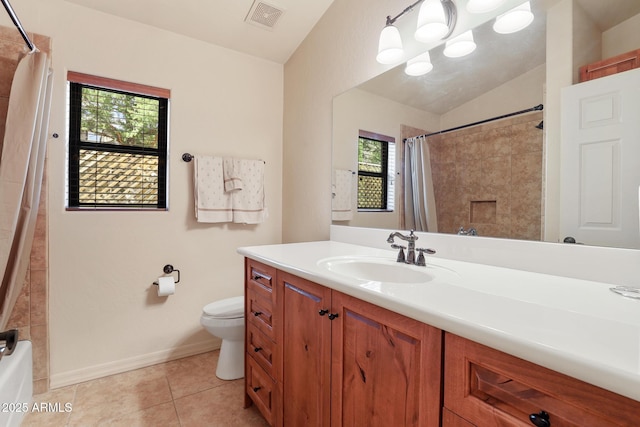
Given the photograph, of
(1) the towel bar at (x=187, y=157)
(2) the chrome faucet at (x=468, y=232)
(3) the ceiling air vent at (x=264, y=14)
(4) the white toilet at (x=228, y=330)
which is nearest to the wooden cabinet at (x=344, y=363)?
(4) the white toilet at (x=228, y=330)

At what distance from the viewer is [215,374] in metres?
2.03

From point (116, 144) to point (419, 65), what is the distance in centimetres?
200

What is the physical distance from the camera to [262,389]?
1466mm

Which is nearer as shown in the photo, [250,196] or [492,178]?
[492,178]

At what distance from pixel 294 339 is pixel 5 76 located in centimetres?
221

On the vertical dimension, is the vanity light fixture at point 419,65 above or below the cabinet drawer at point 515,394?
above

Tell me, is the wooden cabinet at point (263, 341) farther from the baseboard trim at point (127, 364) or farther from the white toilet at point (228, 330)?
the baseboard trim at point (127, 364)

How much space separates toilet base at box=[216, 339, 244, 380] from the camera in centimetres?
197

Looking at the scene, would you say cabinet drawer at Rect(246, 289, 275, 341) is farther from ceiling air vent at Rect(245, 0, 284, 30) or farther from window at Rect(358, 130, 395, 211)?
ceiling air vent at Rect(245, 0, 284, 30)

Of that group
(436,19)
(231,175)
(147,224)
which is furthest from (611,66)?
(147,224)

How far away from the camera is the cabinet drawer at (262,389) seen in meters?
1.35

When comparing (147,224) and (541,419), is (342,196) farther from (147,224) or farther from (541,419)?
(541,419)

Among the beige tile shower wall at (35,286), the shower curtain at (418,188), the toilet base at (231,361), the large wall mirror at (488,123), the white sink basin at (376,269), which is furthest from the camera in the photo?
the toilet base at (231,361)

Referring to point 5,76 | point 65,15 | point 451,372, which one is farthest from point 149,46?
point 451,372
